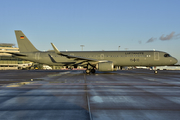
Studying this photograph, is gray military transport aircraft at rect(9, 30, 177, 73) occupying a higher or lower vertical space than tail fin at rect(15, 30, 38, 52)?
lower

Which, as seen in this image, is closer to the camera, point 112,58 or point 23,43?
point 112,58

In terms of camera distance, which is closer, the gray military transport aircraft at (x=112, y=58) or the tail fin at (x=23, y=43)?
the gray military transport aircraft at (x=112, y=58)

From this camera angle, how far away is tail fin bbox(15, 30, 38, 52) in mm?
30972

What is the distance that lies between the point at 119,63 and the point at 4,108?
2405 cm

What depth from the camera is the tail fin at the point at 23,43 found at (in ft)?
102

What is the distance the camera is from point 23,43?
3112cm

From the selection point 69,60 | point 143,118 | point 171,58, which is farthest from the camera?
point 69,60

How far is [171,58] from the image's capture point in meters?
27.9

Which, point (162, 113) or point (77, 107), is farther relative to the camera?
point (77, 107)

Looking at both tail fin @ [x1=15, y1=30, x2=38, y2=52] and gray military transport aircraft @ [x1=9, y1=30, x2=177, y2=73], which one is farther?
tail fin @ [x1=15, y1=30, x2=38, y2=52]

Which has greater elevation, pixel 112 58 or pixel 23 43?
pixel 23 43

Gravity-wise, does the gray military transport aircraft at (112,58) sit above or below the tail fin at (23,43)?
below

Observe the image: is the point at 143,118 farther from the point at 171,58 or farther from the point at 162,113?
the point at 171,58

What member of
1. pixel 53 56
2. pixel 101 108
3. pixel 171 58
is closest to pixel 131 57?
pixel 171 58
